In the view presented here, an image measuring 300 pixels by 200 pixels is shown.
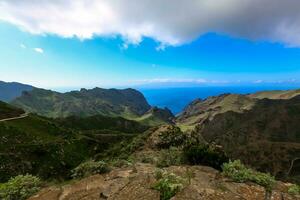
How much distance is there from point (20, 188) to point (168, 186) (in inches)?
296

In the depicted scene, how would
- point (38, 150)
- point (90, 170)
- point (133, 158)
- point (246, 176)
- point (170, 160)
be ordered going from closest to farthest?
point (246, 176) < point (90, 170) < point (170, 160) < point (133, 158) < point (38, 150)

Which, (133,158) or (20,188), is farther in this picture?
(133,158)

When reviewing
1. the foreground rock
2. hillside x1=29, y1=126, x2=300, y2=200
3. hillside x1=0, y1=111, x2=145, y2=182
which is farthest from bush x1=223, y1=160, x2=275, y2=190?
hillside x1=0, y1=111, x2=145, y2=182

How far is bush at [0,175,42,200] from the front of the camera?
14.9 meters

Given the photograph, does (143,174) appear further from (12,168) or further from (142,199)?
(12,168)

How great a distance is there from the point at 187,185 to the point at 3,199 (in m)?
8.40

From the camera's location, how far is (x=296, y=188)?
14.6m

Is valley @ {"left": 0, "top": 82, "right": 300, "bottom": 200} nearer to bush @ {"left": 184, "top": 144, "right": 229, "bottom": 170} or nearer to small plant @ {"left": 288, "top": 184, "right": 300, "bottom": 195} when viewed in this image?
bush @ {"left": 184, "top": 144, "right": 229, "bottom": 170}

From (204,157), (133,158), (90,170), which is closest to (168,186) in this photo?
(90,170)

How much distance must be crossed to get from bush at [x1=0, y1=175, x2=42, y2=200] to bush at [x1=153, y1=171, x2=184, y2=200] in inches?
255

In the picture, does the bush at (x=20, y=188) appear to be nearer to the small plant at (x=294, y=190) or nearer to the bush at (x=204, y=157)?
the bush at (x=204, y=157)

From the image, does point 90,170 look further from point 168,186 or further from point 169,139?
point 169,139

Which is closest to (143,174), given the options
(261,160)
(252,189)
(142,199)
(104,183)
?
(104,183)

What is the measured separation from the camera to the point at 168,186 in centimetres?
1339
